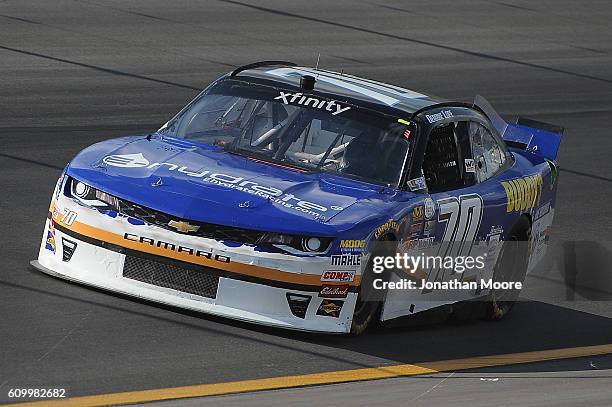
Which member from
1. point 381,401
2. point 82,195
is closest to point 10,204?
point 82,195

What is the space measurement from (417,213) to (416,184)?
1.21 feet

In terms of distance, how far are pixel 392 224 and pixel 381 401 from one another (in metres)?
1.48

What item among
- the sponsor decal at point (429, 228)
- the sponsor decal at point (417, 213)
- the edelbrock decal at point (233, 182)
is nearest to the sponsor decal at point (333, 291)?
the edelbrock decal at point (233, 182)

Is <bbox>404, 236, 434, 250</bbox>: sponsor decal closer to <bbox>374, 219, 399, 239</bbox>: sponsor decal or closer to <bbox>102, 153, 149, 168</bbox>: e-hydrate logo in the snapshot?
<bbox>374, 219, 399, 239</bbox>: sponsor decal

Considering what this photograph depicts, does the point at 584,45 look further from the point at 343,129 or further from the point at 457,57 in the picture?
the point at 343,129

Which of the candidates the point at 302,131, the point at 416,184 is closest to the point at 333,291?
the point at 416,184

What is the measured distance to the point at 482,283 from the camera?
373 inches

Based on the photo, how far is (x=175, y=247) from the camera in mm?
7797

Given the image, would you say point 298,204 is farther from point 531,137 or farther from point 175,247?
point 531,137

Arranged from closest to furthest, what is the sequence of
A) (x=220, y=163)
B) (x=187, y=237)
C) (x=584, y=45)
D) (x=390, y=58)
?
(x=187, y=237), (x=220, y=163), (x=390, y=58), (x=584, y=45)

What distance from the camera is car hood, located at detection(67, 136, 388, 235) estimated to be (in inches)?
309

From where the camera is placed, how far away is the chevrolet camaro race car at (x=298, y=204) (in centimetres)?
780

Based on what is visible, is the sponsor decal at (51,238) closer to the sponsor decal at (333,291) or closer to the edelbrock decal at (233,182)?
the edelbrock decal at (233,182)

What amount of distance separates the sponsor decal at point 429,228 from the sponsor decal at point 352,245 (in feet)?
2.49
